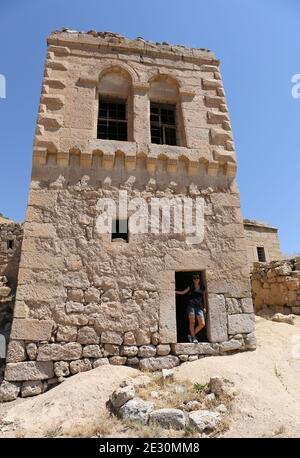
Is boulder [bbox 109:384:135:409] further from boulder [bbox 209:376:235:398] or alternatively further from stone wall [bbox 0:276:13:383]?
stone wall [bbox 0:276:13:383]

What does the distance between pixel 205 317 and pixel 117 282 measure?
A: 1.86 metres

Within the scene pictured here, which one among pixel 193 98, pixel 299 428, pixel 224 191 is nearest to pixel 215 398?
pixel 299 428

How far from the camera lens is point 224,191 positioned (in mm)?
6996

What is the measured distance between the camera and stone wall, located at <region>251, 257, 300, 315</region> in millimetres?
9633

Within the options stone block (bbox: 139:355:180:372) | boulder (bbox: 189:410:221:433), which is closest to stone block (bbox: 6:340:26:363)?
stone block (bbox: 139:355:180:372)

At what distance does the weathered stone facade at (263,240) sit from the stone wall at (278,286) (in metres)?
6.35

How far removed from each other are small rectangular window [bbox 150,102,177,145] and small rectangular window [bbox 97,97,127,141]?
688 mm

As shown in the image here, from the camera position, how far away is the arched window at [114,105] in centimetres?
749

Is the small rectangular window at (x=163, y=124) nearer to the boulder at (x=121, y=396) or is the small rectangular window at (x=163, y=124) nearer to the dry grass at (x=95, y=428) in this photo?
the boulder at (x=121, y=396)

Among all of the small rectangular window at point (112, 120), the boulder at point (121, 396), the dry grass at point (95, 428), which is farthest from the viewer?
the small rectangular window at point (112, 120)

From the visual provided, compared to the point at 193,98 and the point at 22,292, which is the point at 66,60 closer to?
the point at 193,98

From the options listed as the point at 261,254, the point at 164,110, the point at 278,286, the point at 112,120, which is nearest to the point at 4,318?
the point at 112,120

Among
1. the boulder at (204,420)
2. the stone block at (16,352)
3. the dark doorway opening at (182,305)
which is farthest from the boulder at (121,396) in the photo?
the dark doorway opening at (182,305)

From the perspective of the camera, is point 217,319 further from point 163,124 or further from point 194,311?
point 163,124
